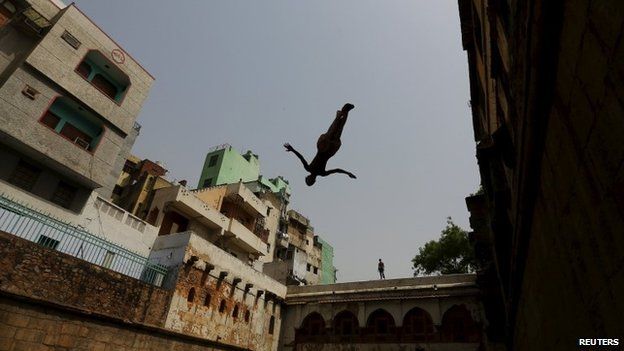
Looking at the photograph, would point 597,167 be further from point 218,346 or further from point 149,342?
point 218,346

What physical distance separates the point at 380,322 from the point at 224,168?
25.8 metres

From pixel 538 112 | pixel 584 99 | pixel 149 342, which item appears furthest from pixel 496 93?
pixel 149 342

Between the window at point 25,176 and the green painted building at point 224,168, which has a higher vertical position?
the green painted building at point 224,168

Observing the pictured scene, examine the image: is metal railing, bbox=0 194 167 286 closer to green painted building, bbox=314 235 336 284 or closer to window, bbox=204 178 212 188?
window, bbox=204 178 212 188

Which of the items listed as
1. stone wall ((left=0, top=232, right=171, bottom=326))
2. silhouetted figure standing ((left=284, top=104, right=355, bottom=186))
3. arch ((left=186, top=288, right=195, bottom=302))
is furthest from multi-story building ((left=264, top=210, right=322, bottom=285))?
silhouetted figure standing ((left=284, top=104, right=355, bottom=186))

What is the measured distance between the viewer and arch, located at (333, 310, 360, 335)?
1983 cm

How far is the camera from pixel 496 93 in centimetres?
675

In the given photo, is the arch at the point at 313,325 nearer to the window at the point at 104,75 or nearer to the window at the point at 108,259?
the window at the point at 108,259

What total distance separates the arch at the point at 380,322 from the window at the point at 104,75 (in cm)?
1834

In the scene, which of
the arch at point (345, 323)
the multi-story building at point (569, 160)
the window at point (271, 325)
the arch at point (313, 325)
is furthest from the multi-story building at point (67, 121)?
the multi-story building at point (569, 160)

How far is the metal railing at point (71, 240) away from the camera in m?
10.6

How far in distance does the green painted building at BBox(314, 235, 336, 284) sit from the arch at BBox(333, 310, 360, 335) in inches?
1011

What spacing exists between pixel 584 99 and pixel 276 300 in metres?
21.1

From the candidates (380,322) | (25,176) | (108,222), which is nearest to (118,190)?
(108,222)
